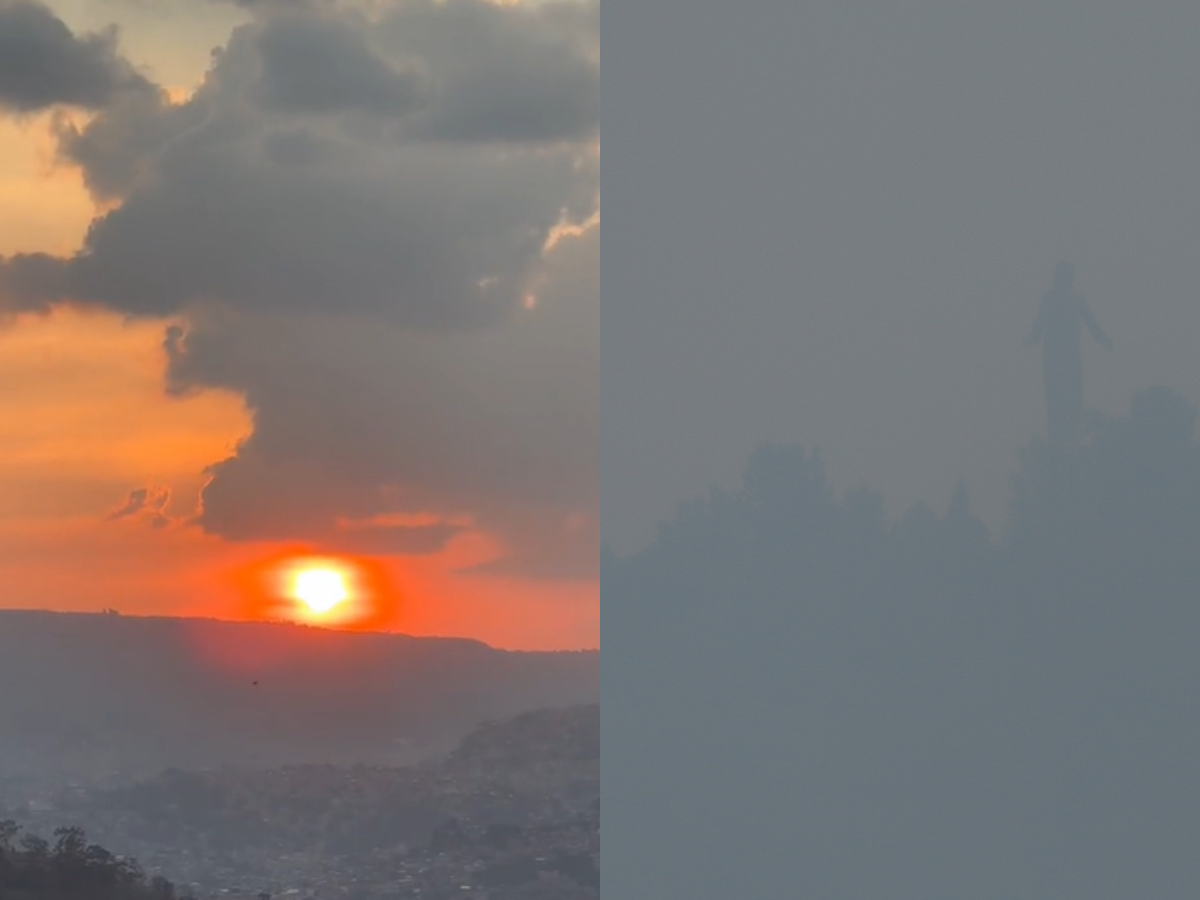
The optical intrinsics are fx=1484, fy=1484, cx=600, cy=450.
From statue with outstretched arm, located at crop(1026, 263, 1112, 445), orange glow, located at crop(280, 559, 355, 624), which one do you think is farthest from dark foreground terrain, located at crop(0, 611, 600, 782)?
statue with outstretched arm, located at crop(1026, 263, 1112, 445)

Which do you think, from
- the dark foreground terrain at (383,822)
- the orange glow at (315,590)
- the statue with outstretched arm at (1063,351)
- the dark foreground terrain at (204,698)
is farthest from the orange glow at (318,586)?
the statue with outstretched arm at (1063,351)

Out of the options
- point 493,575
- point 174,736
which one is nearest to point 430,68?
point 493,575

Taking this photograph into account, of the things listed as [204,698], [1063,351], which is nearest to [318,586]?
[204,698]

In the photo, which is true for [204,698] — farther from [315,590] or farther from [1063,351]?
[1063,351]

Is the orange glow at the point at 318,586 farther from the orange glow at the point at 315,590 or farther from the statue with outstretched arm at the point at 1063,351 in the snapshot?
the statue with outstretched arm at the point at 1063,351

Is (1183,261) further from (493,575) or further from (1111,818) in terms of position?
(493,575)

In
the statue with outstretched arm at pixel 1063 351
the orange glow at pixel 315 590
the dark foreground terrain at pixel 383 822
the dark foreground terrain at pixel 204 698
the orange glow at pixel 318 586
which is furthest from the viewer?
the orange glow at pixel 318 586
